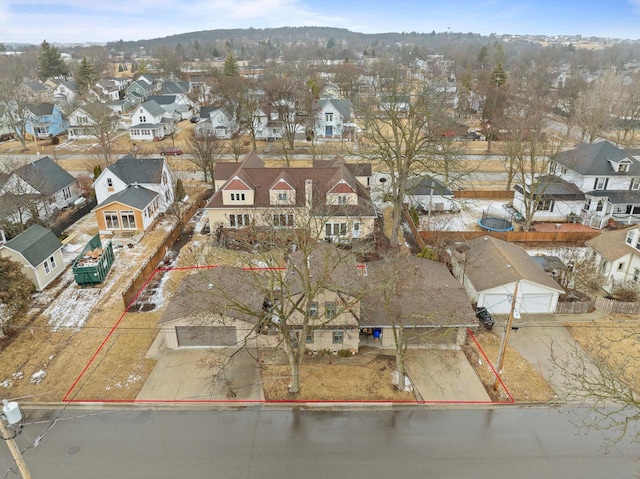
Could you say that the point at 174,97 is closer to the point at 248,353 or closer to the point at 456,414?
the point at 248,353

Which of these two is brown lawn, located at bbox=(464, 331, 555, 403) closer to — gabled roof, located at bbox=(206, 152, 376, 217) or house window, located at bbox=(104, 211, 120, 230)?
gabled roof, located at bbox=(206, 152, 376, 217)

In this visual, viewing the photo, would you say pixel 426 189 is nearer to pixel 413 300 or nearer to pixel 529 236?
pixel 529 236

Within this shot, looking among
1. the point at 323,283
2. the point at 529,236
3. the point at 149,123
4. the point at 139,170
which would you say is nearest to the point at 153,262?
the point at 139,170

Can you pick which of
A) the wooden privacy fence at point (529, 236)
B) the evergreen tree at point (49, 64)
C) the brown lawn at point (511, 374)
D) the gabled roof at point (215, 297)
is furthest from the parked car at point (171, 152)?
the evergreen tree at point (49, 64)

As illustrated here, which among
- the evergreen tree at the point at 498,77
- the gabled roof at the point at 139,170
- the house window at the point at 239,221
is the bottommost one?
the house window at the point at 239,221

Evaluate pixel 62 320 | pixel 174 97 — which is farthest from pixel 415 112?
pixel 174 97

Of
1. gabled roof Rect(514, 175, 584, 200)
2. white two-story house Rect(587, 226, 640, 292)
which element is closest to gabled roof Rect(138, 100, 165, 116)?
gabled roof Rect(514, 175, 584, 200)

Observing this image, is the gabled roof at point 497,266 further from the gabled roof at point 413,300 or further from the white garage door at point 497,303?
the gabled roof at point 413,300
